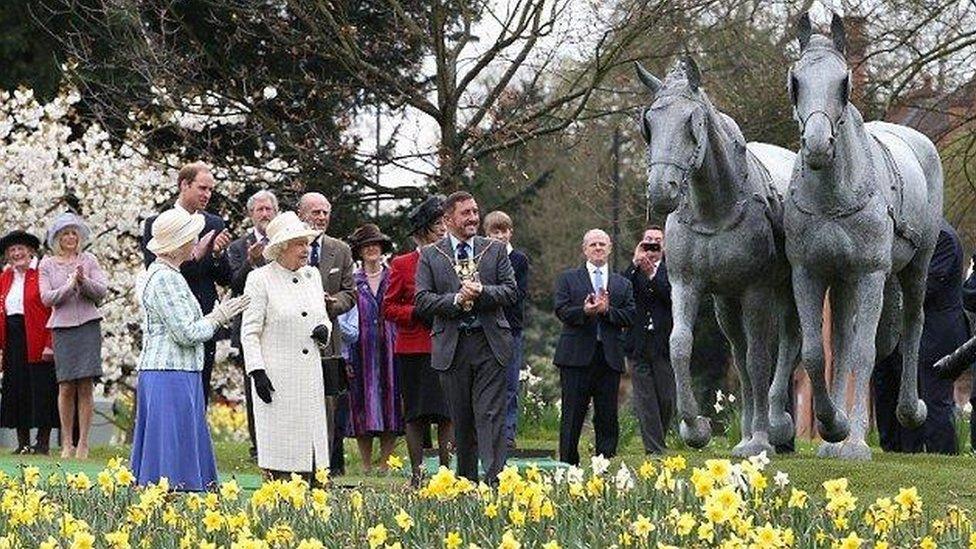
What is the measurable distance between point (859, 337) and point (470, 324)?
2519mm

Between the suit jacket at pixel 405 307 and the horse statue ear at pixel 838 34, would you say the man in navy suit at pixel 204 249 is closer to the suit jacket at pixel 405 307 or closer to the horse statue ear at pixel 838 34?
the suit jacket at pixel 405 307

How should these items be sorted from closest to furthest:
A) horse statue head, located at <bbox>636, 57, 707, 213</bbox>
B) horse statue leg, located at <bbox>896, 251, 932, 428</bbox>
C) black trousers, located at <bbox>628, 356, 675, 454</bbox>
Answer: horse statue head, located at <bbox>636, 57, 707, 213</bbox> → horse statue leg, located at <bbox>896, 251, 932, 428</bbox> → black trousers, located at <bbox>628, 356, 675, 454</bbox>

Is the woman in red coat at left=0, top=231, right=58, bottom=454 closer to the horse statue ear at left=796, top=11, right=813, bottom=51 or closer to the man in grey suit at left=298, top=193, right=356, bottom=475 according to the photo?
the man in grey suit at left=298, top=193, right=356, bottom=475

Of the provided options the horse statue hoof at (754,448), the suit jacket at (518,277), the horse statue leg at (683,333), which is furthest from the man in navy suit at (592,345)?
the horse statue leg at (683,333)

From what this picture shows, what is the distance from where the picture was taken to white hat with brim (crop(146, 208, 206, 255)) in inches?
477

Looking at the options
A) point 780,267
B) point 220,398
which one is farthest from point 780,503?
point 220,398

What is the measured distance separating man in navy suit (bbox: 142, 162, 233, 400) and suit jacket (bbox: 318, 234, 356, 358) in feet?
2.24

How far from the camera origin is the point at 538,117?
21281 mm

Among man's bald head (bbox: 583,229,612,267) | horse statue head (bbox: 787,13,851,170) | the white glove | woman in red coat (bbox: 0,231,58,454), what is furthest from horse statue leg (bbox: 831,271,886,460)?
woman in red coat (bbox: 0,231,58,454)

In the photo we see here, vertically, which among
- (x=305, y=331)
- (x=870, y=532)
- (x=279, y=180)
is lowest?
(x=870, y=532)

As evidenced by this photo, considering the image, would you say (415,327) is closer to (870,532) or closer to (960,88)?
(870,532)

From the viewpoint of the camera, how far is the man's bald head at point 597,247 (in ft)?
51.9

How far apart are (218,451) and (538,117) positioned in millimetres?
4627

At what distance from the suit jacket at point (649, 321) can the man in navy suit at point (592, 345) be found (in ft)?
1.78
